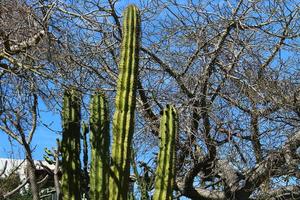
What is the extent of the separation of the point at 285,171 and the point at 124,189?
7.27ft

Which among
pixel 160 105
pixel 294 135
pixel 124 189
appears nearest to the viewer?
pixel 124 189

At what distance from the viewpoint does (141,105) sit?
25.9 feet

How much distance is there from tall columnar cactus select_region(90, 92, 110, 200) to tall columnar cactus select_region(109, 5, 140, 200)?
199 millimetres

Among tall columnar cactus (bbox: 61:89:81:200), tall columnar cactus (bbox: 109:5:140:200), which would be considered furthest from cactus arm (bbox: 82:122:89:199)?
tall columnar cactus (bbox: 109:5:140:200)

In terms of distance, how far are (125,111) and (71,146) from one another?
905 mm

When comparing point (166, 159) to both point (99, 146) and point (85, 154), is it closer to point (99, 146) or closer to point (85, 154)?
point (99, 146)

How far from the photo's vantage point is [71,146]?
672 cm

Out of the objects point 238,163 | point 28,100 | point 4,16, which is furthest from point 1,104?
point 238,163

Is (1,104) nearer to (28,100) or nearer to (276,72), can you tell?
(28,100)

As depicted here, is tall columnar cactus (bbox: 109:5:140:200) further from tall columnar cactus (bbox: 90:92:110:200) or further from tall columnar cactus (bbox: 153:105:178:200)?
tall columnar cactus (bbox: 153:105:178:200)

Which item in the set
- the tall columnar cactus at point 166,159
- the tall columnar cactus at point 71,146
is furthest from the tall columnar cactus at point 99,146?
the tall columnar cactus at point 166,159

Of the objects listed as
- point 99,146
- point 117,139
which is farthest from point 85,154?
point 117,139

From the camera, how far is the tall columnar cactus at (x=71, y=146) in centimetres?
648

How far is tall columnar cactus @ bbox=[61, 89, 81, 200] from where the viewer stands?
21.2ft
